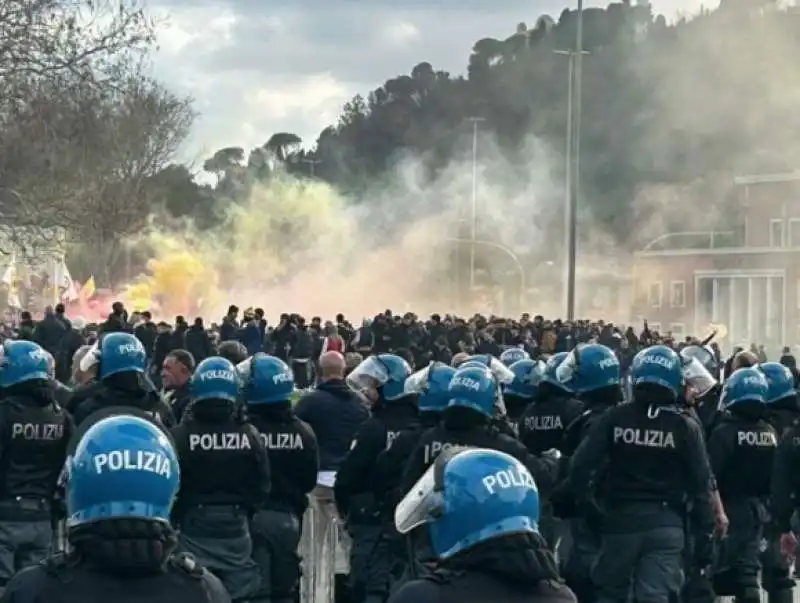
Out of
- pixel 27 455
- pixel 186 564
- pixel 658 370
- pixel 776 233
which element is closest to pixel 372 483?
pixel 658 370

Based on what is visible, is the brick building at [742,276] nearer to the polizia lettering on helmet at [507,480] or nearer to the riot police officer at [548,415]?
the riot police officer at [548,415]

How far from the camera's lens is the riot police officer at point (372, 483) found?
7.63 meters

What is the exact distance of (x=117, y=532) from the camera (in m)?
2.96

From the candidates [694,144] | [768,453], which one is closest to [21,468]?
[768,453]

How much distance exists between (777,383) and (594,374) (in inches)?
79.7

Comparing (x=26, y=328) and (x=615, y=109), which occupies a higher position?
(x=615, y=109)

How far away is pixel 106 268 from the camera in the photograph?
53.5 meters

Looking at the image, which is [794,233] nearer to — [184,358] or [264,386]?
[184,358]

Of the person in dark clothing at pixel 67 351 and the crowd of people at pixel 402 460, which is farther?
the person in dark clothing at pixel 67 351

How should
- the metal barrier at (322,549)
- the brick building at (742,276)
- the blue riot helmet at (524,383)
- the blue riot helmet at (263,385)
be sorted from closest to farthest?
1. the blue riot helmet at (263,385)
2. the metal barrier at (322,549)
3. the blue riot helmet at (524,383)
4. the brick building at (742,276)

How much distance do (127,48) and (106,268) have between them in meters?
36.4

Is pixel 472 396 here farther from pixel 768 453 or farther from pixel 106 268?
pixel 106 268

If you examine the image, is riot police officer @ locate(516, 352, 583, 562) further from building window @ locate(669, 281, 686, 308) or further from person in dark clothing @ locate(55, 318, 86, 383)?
building window @ locate(669, 281, 686, 308)

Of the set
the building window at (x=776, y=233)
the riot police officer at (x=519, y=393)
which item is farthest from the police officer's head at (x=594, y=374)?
the building window at (x=776, y=233)
